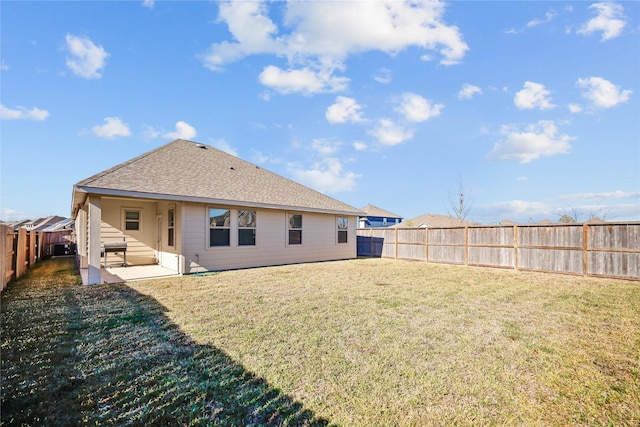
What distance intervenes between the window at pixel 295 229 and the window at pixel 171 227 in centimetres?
440

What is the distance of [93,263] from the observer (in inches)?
292

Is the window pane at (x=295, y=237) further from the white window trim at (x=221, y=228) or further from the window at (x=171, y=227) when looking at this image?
the window at (x=171, y=227)

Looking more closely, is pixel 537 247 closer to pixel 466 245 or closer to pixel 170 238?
pixel 466 245

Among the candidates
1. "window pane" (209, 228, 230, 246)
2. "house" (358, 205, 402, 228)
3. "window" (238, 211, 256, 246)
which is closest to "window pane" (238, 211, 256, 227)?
"window" (238, 211, 256, 246)

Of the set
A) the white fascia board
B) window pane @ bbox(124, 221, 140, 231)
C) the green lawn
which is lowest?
the green lawn

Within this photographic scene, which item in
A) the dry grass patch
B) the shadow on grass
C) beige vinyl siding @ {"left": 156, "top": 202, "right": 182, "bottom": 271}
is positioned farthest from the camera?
beige vinyl siding @ {"left": 156, "top": 202, "right": 182, "bottom": 271}

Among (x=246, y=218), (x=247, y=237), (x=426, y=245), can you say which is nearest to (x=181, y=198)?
(x=246, y=218)

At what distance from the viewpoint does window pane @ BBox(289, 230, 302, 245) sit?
12.3m

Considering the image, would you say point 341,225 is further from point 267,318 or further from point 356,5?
point 267,318

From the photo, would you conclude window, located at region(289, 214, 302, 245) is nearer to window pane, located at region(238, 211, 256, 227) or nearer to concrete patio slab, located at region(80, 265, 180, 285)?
window pane, located at region(238, 211, 256, 227)

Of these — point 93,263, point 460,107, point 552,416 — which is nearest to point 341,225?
point 460,107

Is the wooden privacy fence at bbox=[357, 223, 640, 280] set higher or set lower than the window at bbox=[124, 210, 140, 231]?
lower

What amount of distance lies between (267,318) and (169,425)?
2.60 metres

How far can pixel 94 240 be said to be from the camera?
7.25m
